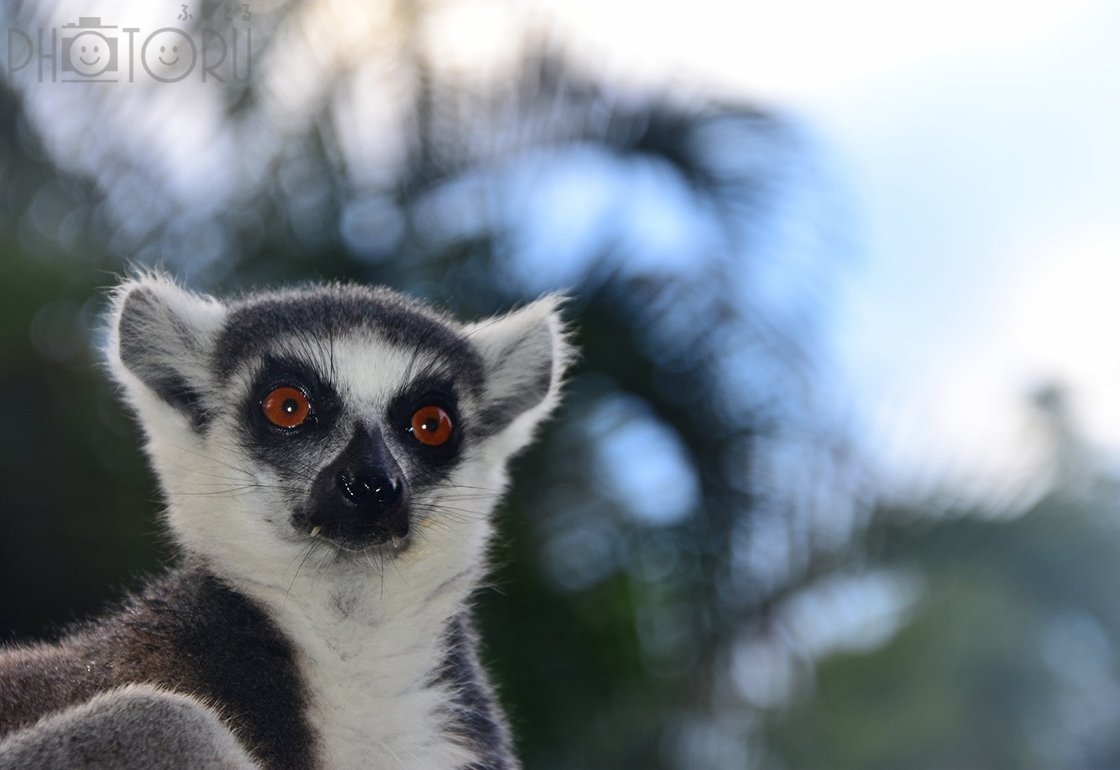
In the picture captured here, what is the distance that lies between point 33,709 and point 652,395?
3.88 m

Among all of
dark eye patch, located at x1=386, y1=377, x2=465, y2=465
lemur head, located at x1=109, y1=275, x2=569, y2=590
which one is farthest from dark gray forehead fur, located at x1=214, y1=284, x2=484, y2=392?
dark eye patch, located at x1=386, y1=377, x2=465, y2=465

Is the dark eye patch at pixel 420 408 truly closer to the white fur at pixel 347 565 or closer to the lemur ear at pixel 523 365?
the white fur at pixel 347 565

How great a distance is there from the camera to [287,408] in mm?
2617

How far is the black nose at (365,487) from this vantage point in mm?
2379

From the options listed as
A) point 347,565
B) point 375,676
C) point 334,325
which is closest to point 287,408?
point 334,325

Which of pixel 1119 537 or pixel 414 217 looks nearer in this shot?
pixel 414 217

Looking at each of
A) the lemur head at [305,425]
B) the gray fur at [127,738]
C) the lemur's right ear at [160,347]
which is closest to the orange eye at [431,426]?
the lemur head at [305,425]

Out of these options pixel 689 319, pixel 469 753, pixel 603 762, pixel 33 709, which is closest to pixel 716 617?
pixel 603 762

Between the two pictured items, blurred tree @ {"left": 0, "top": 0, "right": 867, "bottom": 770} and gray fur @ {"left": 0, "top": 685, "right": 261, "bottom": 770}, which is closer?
gray fur @ {"left": 0, "top": 685, "right": 261, "bottom": 770}

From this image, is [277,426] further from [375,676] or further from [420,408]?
[375,676]

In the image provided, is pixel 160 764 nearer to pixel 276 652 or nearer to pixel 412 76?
pixel 276 652

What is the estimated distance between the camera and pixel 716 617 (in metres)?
5.65

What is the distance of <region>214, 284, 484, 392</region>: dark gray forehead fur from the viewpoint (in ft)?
9.19

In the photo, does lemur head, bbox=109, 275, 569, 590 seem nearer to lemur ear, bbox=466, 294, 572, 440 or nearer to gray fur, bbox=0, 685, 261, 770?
lemur ear, bbox=466, 294, 572, 440
